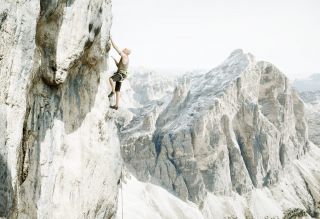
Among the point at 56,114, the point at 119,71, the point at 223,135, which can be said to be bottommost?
the point at 223,135

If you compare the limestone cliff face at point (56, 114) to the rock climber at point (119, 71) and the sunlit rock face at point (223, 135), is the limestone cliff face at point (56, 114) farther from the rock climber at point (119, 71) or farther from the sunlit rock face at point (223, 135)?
the sunlit rock face at point (223, 135)

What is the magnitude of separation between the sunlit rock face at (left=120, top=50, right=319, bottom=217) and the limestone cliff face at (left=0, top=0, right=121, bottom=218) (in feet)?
274

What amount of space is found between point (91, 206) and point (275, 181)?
365 feet

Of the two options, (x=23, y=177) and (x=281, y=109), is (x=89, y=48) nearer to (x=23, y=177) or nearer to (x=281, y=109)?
(x=23, y=177)

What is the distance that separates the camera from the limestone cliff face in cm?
1171

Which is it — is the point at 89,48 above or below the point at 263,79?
below

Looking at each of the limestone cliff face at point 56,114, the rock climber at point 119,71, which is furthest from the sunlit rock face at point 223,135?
the limestone cliff face at point 56,114

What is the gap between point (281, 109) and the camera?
136m

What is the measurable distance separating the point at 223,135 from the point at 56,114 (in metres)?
99.4

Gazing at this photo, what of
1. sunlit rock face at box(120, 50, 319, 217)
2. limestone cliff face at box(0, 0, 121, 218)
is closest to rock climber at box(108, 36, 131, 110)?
limestone cliff face at box(0, 0, 121, 218)

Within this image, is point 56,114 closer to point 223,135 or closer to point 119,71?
point 119,71

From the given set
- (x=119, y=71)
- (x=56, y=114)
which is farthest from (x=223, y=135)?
(x=56, y=114)

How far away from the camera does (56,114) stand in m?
17.0

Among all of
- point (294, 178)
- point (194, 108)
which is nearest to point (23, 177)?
point (194, 108)
